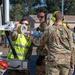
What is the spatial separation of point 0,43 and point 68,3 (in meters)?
67.9

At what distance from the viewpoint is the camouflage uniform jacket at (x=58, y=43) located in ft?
17.3

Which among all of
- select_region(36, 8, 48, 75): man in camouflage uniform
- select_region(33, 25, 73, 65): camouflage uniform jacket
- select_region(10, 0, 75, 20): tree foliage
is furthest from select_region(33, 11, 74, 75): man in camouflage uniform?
select_region(10, 0, 75, 20): tree foliage

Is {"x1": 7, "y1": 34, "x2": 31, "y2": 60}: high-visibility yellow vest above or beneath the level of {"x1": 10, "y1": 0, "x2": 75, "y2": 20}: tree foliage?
above

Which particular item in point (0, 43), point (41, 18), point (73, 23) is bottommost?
point (73, 23)

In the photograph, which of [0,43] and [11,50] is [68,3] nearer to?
[0,43]

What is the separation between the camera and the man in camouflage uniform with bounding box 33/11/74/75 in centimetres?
527

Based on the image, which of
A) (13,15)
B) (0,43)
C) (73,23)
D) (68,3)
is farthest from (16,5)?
(0,43)

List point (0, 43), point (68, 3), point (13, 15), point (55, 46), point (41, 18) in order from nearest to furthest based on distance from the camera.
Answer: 1. point (55, 46)
2. point (41, 18)
3. point (0, 43)
4. point (13, 15)
5. point (68, 3)

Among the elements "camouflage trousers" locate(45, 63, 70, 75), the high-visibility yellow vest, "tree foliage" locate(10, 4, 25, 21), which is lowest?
"tree foliage" locate(10, 4, 25, 21)

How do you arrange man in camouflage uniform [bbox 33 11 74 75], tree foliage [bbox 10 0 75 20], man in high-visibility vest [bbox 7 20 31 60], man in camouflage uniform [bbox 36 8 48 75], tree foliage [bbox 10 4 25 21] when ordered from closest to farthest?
1. man in camouflage uniform [bbox 33 11 74 75]
2. man in high-visibility vest [bbox 7 20 31 60]
3. man in camouflage uniform [bbox 36 8 48 75]
4. tree foliage [bbox 10 4 25 21]
5. tree foliage [bbox 10 0 75 20]

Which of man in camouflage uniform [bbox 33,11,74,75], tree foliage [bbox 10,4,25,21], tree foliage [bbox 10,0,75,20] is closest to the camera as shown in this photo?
man in camouflage uniform [bbox 33,11,74,75]

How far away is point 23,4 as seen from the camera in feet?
298

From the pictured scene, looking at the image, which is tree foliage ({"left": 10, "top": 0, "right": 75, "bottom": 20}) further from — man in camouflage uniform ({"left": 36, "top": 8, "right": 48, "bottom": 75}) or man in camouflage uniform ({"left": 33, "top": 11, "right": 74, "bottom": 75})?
man in camouflage uniform ({"left": 33, "top": 11, "right": 74, "bottom": 75})

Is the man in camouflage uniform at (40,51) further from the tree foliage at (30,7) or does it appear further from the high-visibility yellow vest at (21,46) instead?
the tree foliage at (30,7)
